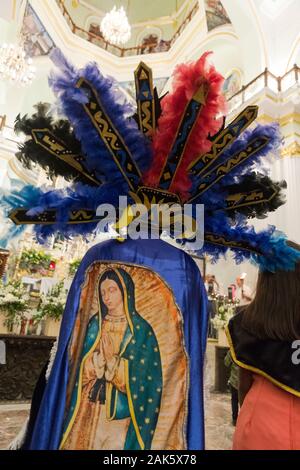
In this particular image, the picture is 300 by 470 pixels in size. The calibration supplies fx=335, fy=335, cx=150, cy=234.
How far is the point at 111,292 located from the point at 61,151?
645 millimetres

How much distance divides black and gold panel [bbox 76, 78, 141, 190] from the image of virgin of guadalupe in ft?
1.55

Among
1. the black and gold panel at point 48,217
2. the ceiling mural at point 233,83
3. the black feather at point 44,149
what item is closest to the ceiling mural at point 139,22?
the ceiling mural at point 233,83

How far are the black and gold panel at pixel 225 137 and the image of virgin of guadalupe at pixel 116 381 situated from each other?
625mm

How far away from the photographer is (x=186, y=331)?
1.39 metres

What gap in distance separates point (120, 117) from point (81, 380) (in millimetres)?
1080

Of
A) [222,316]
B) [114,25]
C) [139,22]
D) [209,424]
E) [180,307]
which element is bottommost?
[209,424]

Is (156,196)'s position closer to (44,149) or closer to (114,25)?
(44,149)

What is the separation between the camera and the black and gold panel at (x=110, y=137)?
1.33 meters

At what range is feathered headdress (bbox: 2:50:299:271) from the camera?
4.48 ft

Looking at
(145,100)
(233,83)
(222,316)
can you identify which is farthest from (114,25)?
(145,100)

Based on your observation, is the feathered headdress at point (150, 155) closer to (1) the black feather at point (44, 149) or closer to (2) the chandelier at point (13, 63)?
(1) the black feather at point (44, 149)

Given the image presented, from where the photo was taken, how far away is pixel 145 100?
4.82 ft

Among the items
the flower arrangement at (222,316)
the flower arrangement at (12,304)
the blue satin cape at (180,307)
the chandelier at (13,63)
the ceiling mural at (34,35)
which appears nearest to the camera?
the blue satin cape at (180,307)

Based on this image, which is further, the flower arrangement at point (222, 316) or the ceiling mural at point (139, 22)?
the ceiling mural at point (139, 22)
